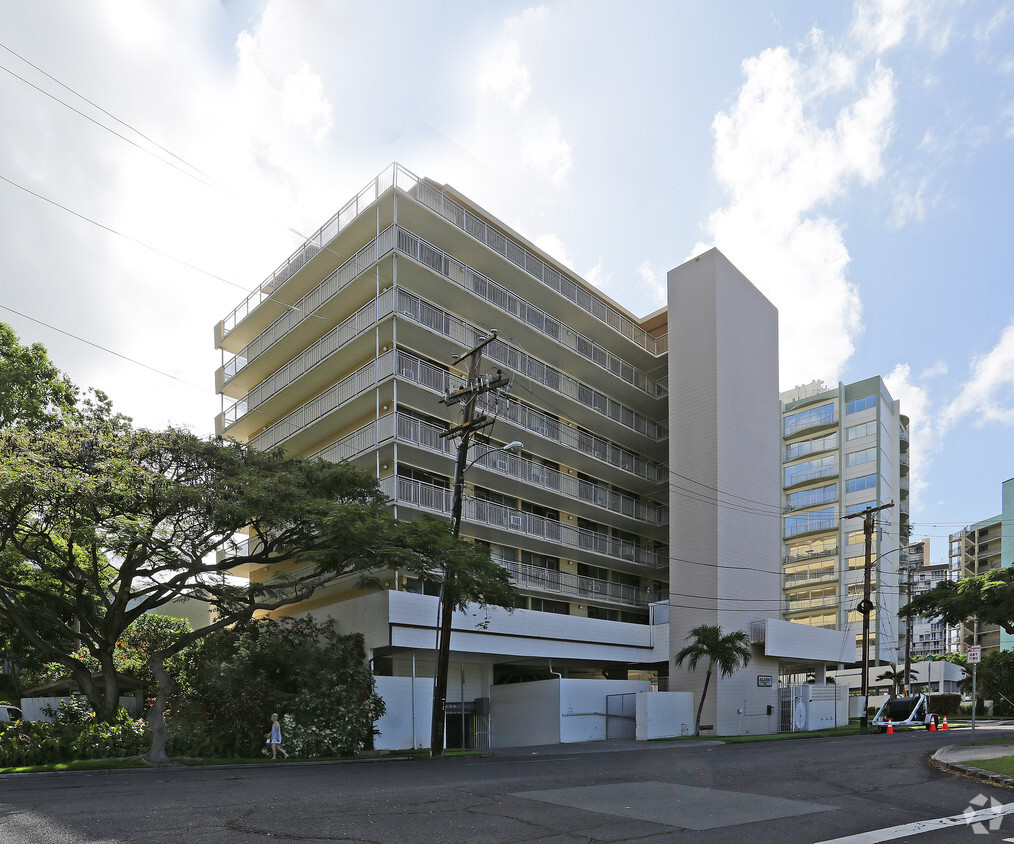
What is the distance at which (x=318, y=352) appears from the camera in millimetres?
41469

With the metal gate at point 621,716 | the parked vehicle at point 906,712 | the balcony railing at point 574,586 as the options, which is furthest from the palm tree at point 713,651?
Result: the parked vehicle at point 906,712

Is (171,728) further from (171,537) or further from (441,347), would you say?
(441,347)

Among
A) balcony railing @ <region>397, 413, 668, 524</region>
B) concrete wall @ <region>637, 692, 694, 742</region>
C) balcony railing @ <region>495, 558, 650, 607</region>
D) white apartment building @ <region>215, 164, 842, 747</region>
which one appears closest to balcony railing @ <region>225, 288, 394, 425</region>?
white apartment building @ <region>215, 164, 842, 747</region>

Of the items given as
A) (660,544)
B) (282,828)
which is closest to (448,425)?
(660,544)

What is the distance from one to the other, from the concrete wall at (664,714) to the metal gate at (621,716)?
2.69ft

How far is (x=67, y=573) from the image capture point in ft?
90.9

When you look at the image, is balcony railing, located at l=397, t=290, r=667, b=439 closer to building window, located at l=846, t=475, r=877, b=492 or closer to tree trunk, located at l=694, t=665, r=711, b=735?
tree trunk, located at l=694, t=665, r=711, b=735

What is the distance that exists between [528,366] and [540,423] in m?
2.98

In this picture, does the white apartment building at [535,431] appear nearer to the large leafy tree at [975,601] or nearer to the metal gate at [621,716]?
the metal gate at [621,716]

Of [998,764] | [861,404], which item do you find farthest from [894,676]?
[998,764]

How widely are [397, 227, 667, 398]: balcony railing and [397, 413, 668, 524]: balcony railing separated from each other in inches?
273

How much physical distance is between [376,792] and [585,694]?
2255 cm

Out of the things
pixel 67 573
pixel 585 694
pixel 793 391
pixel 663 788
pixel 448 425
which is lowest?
pixel 585 694

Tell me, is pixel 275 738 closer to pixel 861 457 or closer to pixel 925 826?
pixel 925 826
